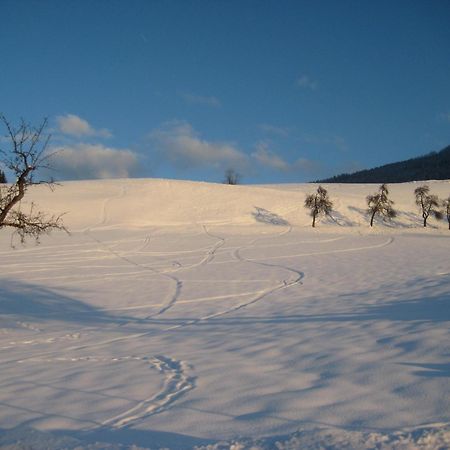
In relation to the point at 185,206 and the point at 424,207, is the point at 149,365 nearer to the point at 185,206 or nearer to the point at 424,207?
the point at 185,206

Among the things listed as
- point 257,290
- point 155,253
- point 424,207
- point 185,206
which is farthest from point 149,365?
point 424,207

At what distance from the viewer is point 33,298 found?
51.6ft

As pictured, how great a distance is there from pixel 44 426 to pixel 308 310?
329 inches

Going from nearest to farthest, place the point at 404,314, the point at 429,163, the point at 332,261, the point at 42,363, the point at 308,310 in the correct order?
the point at 42,363 < the point at 404,314 < the point at 308,310 < the point at 332,261 < the point at 429,163

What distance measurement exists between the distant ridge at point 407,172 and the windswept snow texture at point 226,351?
13111 cm

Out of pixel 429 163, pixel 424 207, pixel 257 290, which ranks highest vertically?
pixel 429 163

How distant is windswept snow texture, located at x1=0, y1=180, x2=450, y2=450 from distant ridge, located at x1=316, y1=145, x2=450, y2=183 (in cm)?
13111

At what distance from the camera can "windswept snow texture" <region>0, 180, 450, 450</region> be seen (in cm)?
399

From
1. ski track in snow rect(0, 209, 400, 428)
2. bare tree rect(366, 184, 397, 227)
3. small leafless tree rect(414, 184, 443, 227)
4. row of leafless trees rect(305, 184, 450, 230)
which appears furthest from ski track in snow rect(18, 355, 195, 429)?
small leafless tree rect(414, 184, 443, 227)

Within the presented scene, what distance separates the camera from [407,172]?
152m

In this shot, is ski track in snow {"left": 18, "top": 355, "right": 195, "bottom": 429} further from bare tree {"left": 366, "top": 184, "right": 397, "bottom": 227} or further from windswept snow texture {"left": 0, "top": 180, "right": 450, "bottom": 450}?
bare tree {"left": 366, "top": 184, "right": 397, "bottom": 227}

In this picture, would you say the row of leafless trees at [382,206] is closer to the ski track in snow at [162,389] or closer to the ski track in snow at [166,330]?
the ski track in snow at [166,330]

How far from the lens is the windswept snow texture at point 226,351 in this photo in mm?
3988

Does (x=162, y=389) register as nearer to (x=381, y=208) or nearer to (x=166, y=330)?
(x=166, y=330)
